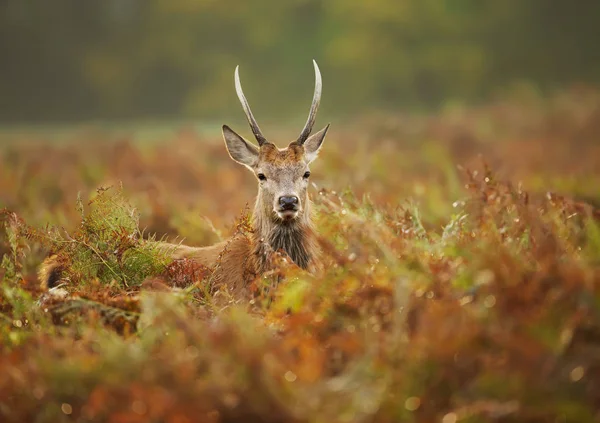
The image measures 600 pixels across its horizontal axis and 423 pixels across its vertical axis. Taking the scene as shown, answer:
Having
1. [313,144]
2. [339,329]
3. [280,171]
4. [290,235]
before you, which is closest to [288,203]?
[290,235]

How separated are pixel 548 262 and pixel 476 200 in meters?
1.91

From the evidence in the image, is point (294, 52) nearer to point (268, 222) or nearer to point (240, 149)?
point (240, 149)

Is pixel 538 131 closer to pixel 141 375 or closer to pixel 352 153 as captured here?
pixel 352 153

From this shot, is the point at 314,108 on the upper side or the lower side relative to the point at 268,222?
upper

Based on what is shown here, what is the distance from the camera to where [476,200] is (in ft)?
19.5

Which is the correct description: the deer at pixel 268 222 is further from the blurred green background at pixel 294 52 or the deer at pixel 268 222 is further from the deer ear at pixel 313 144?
the blurred green background at pixel 294 52

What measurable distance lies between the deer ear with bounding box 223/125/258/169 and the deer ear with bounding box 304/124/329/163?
434 millimetres

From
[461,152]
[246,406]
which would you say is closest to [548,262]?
[246,406]

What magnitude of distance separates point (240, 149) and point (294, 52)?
32141mm

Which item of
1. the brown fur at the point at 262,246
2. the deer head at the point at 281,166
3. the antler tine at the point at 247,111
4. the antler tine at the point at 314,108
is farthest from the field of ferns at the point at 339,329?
the antler tine at the point at 247,111

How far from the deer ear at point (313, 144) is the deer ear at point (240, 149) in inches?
17.1

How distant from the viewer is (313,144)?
7508 millimetres

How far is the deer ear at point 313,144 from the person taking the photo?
7434 mm

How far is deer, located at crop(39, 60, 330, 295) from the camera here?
652cm
